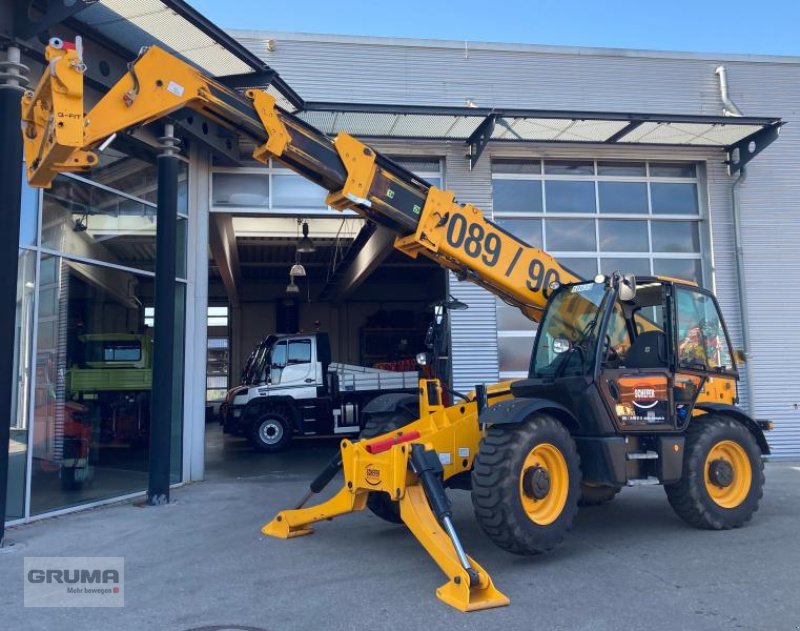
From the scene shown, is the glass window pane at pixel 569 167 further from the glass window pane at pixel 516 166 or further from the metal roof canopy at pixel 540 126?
the metal roof canopy at pixel 540 126

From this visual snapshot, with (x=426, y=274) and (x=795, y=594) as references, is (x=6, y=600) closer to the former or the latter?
(x=795, y=594)

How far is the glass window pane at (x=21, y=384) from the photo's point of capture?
7270 millimetres

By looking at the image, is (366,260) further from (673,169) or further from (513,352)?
(673,169)

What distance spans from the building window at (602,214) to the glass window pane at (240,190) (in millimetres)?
3965

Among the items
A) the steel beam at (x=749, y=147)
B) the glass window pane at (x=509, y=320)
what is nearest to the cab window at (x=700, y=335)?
the glass window pane at (x=509, y=320)

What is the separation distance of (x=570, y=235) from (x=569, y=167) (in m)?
1.25

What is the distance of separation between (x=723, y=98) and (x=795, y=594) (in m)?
9.81

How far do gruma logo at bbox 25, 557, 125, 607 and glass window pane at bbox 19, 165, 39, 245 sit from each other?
360cm

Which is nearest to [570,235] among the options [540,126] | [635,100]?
[540,126]

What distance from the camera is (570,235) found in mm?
11898

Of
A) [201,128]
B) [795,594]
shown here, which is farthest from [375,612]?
[201,128]

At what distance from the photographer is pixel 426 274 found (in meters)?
23.6

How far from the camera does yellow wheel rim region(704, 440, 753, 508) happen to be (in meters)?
6.83

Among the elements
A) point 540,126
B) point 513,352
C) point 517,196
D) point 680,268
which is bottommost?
point 513,352
